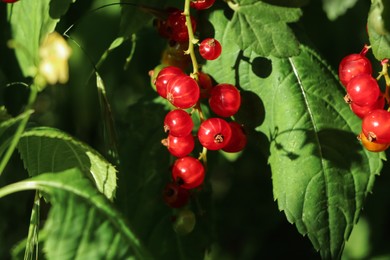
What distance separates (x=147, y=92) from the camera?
2795mm

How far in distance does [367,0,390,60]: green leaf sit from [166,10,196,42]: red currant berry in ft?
1.76

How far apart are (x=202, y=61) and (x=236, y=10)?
0.23m

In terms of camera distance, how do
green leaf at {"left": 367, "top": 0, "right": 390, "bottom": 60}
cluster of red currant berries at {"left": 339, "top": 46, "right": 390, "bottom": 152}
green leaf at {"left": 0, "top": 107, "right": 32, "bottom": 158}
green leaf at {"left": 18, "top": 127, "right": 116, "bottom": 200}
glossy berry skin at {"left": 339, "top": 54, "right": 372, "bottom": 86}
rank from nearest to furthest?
green leaf at {"left": 0, "top": 107, "right": 32, "bottom": 158} < green leaf at {"left": 367, "top": 0, "right": 390, "bottom": 60} < green leaf at {"left": 18, "top": 127, "right": 116, "bottom": 200} < cluster of red currant berries at {"left": 339, "top": 46, "right": 390, "bottom": 152} < glossy berry skin at {"left": 339, "top": 54, "right": 372, "bottom": 86}

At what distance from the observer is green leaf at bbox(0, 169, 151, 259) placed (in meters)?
1.56

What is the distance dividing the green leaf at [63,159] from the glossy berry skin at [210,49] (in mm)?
439

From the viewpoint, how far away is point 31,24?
7.75 feet

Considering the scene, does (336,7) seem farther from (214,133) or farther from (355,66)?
(214,133)

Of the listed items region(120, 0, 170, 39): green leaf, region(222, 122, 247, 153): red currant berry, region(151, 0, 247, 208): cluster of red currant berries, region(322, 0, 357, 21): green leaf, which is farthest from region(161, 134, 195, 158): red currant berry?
region(322, 0, 357, 21): green leaf

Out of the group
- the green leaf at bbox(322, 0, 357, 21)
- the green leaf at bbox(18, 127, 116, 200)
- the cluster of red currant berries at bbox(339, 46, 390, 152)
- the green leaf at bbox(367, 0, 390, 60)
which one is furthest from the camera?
the green leaf at bbox(322, 0, 357, 21)

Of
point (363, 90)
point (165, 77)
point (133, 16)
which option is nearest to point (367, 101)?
point (363, 90)

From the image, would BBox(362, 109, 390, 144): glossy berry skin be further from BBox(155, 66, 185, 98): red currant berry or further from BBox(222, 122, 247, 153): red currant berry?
BBox(155, 66, 185, 98): red currant berry

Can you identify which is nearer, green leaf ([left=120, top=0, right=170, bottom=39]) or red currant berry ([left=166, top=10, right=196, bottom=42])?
red currant berry ([left=166, top=10, right=196, bottom=42])

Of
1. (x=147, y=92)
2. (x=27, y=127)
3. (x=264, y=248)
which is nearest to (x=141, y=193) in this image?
(x=147, y=92)

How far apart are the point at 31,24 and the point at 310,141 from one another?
3.10 feet
